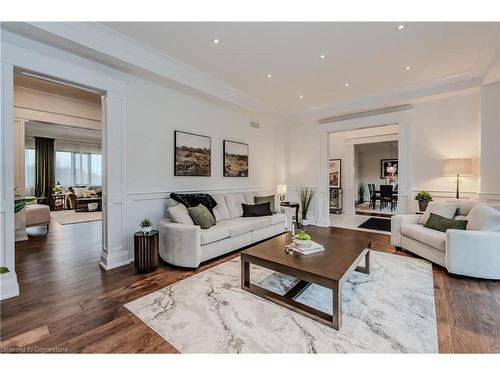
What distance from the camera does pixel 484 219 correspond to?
9.57 feet

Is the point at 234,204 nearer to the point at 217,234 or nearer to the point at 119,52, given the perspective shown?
the point at 217,234

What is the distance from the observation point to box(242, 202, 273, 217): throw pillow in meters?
4.58

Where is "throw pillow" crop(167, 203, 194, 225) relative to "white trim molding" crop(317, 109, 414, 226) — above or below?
below

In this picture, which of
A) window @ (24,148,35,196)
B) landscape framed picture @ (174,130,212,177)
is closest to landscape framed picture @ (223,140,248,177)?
landscape framed picture @ (174,130,212,177)

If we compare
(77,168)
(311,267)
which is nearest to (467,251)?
(311,267)

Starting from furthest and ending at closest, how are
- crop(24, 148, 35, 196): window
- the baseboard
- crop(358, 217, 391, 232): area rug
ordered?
crop(24, 148, 35, 196): window
crop(358, 217, 391, 232): area rug
the baseboard

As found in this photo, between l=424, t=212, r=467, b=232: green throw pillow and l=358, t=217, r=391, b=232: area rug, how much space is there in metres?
1.98

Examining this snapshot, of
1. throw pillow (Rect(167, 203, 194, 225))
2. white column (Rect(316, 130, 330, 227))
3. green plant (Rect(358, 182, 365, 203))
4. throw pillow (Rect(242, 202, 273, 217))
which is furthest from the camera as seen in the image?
green plant (Rect(358, 182, 365, 203))

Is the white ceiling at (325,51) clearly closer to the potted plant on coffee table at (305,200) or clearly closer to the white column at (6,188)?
the white column at (6,188)

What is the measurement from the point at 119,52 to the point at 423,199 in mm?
5618

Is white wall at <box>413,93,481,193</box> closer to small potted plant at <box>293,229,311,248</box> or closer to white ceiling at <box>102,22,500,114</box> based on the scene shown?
white ceiling at <box>102,22,500,114</box>
